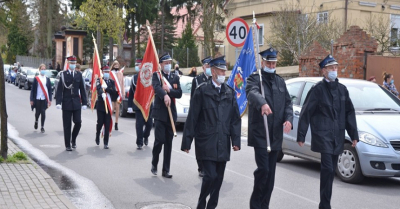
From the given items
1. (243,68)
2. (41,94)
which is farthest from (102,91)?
(243,68)

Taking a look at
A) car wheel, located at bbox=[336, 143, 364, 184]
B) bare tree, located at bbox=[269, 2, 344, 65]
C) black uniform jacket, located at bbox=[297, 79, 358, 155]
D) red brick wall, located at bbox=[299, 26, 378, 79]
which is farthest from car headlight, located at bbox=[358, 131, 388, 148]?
bare tree, located at bbox=[269, 2, 344, 65]

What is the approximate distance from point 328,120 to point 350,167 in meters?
2.30

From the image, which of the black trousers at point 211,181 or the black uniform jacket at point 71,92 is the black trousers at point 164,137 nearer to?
the black trousers at point 211,181

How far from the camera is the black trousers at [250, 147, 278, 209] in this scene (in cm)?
705

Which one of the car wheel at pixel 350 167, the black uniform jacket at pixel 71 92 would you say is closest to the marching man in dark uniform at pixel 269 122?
the car wheel at pixel 350 167

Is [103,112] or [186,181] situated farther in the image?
[103,112]

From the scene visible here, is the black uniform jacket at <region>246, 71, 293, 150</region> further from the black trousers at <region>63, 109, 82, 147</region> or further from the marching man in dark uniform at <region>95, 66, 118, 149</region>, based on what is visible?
the marching man in dark uniform at <region>95, 66, 118, 149</region>

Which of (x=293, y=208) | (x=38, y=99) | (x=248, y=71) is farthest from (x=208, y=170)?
(x=38, y=99)

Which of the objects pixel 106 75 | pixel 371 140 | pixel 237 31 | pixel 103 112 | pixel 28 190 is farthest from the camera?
pixel 106 75

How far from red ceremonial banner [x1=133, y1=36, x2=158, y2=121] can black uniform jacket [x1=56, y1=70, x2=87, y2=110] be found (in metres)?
1.92

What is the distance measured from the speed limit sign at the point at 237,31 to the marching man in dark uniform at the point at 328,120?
6459 millimetres

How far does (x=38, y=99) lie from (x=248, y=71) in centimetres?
813

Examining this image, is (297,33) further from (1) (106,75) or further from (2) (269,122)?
(2) (269,122)

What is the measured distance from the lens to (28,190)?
8062mm
